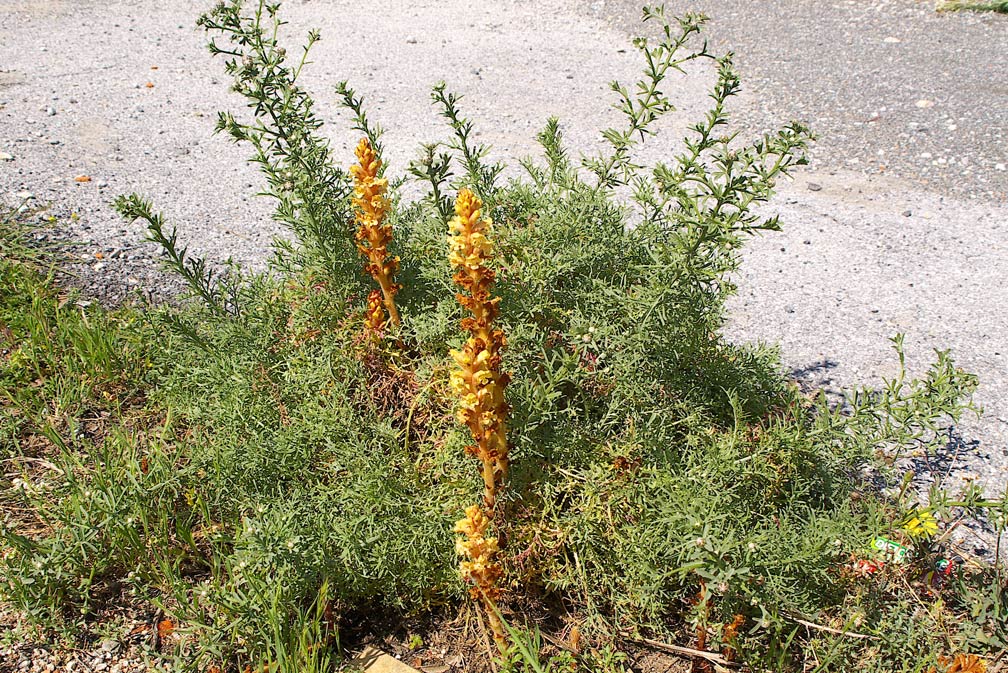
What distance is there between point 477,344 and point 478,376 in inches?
2.9

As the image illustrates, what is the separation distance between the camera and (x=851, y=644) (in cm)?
212

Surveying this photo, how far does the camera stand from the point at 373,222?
2.34 meters

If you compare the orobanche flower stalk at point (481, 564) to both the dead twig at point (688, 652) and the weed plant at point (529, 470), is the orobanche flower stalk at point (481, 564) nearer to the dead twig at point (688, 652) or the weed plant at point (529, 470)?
the weed plant at point (529, 470)

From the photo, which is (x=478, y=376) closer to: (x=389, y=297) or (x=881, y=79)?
(x=389, y=297)

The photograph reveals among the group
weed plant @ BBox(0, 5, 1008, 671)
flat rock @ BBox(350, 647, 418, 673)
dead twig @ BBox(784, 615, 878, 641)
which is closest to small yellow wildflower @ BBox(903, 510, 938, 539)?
weed plant @ BBox(0, 5, 1008, 671)

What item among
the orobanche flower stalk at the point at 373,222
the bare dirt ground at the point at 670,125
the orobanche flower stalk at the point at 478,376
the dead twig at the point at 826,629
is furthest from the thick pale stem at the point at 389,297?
the bare dirt ground at the point at 670,125

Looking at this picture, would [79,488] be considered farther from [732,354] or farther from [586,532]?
[732,354]

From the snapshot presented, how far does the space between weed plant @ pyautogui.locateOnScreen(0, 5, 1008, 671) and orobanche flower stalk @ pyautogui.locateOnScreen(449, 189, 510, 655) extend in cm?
17

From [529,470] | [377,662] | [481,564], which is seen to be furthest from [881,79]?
[377,662]

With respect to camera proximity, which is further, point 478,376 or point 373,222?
point 373,222

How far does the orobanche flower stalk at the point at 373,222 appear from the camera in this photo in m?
2.31

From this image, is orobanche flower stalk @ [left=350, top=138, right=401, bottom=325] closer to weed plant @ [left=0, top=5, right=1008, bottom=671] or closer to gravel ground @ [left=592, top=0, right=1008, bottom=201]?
weed plant @ [left=0, top=5, right=1008, bottom=671]

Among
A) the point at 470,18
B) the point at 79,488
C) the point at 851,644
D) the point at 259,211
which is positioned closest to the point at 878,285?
the point at 851,644

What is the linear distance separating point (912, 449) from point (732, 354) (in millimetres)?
832
